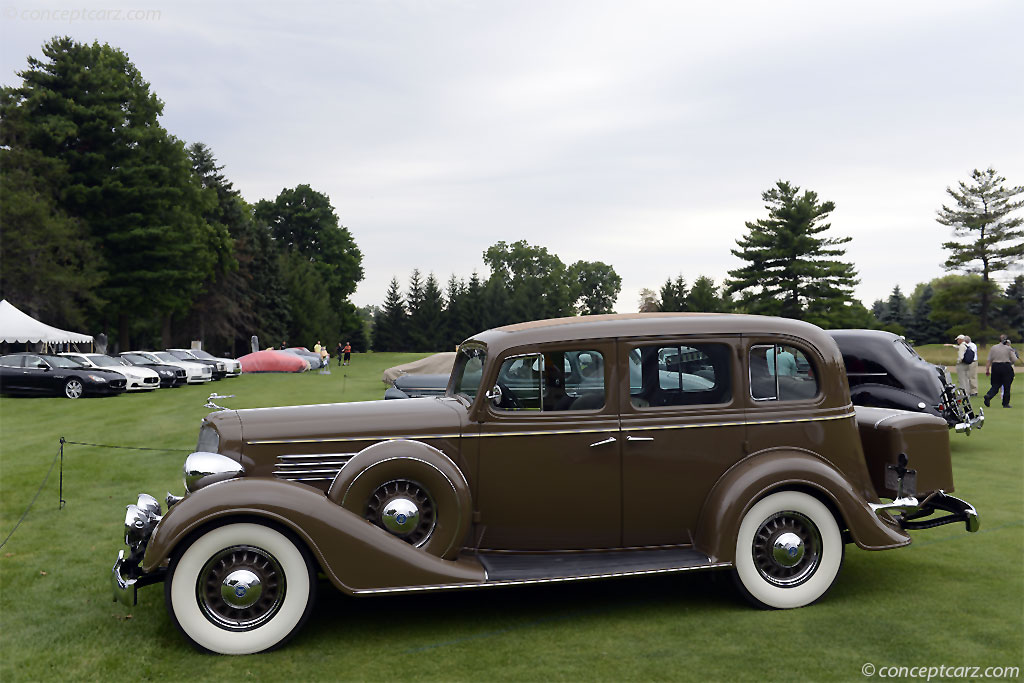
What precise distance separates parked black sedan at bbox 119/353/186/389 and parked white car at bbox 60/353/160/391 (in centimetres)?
108

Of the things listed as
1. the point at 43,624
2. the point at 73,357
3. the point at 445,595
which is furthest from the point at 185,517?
the point at 73,357

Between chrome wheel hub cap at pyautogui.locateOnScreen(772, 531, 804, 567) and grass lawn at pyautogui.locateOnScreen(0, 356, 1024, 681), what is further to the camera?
chrome wheel hub cap at pyautogui.locateOnScreen(772, 531, 804, 567)

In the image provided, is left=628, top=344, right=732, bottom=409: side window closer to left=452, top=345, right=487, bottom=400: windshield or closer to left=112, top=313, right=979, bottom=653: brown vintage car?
left=112, top=313, right=979, bottom=653: brown vintage car

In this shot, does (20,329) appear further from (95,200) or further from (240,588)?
(240,588)

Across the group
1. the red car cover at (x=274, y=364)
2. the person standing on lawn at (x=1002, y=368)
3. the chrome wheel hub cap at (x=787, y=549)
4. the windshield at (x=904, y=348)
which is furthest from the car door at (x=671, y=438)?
the red car cover at (x=274, y=364)

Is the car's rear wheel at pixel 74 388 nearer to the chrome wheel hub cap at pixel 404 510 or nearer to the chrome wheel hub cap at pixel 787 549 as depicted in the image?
the chrome wheel hub cap at pixel 404 510

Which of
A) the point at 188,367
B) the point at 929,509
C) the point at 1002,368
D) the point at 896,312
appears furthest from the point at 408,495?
the point at 896,312

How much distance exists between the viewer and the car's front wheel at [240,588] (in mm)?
4555

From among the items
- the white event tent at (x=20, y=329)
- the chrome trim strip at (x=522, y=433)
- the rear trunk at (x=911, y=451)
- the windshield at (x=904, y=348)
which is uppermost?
the white event tent at (x=20, y=329)

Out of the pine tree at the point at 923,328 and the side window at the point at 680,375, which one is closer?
the side window at the point at 680,375

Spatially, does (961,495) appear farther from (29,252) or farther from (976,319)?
(976,319)

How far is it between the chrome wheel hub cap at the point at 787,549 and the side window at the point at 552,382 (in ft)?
4.71

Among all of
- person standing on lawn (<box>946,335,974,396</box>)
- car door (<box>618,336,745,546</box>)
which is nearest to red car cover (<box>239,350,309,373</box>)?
person standing on lawn (<box>946,335,974,396</box>)

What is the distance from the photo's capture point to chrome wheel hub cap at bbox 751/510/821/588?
17.1 ft
